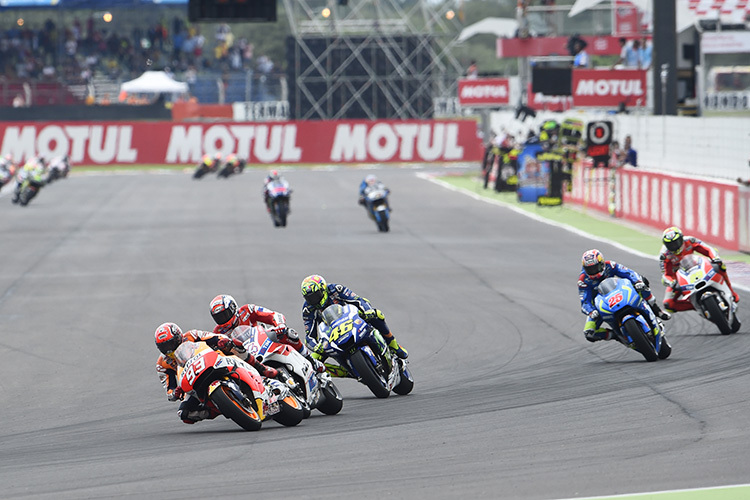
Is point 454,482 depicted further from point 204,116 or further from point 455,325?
point 204,116

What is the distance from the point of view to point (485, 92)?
5184 cm

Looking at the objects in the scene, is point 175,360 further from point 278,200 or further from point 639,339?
point 278,200

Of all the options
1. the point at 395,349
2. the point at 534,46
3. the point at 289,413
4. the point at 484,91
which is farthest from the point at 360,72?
the point at 289,413

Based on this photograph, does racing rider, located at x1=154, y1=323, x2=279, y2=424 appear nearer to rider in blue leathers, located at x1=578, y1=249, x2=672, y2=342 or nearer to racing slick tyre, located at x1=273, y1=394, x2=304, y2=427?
racing slick tyre, located at x1=273, y1=394, x2=304, y2=427

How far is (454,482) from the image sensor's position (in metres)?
8.08

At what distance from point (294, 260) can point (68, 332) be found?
26.0 feet

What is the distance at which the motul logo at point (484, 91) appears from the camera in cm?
5166

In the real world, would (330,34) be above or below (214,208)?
above

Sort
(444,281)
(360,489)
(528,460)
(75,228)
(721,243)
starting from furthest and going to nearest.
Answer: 1. (75,228)
2. (721,243)
3. (444,281)
4. (528,460)
5. (360,489)

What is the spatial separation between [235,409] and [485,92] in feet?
141

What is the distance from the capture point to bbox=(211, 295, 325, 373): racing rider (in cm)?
1062

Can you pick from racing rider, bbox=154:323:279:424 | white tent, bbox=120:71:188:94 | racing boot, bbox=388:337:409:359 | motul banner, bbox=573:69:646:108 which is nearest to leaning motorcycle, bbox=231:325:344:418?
racing rider, bbox=154:323:279:424

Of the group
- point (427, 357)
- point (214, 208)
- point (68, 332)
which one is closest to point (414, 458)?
point (427, 357)

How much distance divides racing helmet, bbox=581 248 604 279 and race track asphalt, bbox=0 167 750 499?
93cm
